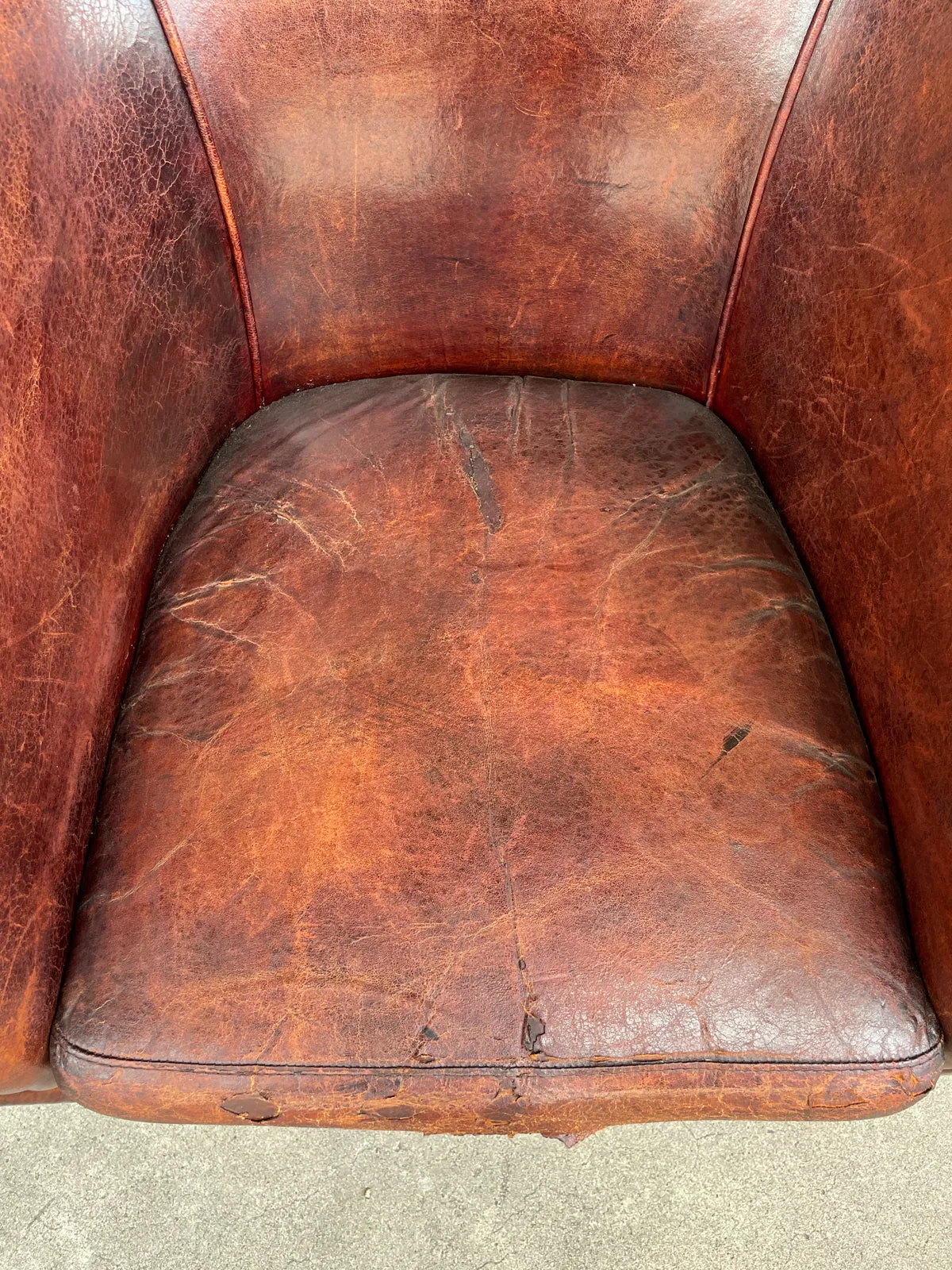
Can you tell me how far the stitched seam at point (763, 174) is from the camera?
847 mm

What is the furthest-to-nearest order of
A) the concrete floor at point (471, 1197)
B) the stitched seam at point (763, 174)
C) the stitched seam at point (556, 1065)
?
1. the concrete floor at point (471, 1197)
2. the stitched seam at point (763, 174)
3. the stitched seam at point (556, 1065)

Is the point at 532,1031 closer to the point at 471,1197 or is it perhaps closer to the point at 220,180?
the point at 471,1197

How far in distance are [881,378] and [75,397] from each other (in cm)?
60

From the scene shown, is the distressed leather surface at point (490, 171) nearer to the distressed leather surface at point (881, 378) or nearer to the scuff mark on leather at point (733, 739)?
the distressed leather surface at point (881, 378)

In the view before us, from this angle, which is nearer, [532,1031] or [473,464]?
[532,1031]

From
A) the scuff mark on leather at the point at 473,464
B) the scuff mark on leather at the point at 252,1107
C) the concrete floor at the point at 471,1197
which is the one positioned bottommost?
the concrete floor at the point at 471,1197

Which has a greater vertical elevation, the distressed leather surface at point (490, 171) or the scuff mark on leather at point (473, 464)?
the distressed leather surface at point (490, 171)

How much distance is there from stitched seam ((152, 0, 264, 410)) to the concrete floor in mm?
813

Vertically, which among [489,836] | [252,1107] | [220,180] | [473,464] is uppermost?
[220,180]

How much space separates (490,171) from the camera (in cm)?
94

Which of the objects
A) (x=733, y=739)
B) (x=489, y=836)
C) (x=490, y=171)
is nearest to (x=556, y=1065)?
(x=489, y=836)

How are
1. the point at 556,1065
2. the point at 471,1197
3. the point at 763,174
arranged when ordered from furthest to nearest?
the point at 471,1197 → the point at 763,174 → the point at 556,1065

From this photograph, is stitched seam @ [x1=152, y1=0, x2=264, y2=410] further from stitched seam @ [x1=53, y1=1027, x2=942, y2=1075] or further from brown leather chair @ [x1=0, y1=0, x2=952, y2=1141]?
stitched seam @ [x1=53, y1=1027, x2=942, y2=1075]

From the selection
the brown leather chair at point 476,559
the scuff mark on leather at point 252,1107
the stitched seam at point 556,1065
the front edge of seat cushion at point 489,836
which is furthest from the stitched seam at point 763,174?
the scuff mark on leather at point 252,1107
